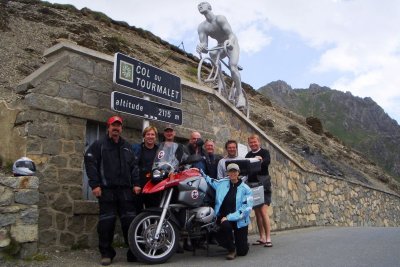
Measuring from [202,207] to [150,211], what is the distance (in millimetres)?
805

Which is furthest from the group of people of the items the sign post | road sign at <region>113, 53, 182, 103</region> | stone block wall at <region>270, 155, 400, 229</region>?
stone block wall at <region>270, 155, 400, 229</region>

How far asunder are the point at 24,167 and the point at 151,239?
1.80m

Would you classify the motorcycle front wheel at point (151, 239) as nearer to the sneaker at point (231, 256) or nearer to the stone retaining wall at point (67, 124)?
the sneaker at point (231, 256)

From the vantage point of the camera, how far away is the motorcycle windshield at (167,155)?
6.20 meters

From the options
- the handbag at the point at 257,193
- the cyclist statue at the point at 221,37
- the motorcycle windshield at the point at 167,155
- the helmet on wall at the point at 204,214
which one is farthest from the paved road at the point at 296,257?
the cyclist statue at the point at 221,37

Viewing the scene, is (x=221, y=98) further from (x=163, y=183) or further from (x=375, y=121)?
(x=375, y=121)

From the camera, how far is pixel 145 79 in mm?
7422

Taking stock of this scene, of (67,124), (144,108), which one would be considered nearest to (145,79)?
(144,108)

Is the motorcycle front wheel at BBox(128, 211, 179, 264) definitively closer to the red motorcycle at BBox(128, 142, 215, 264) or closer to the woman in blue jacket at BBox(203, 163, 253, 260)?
the red motorcycle at BBox(128, 142, 215, 264)

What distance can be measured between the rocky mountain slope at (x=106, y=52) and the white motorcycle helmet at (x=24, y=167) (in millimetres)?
5646

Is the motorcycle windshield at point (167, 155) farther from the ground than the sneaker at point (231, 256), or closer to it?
farther from the ground

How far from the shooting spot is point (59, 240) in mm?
6266

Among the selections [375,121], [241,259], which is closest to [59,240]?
[241,259]

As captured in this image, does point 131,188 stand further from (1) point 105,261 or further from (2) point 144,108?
(2) point 144,108
